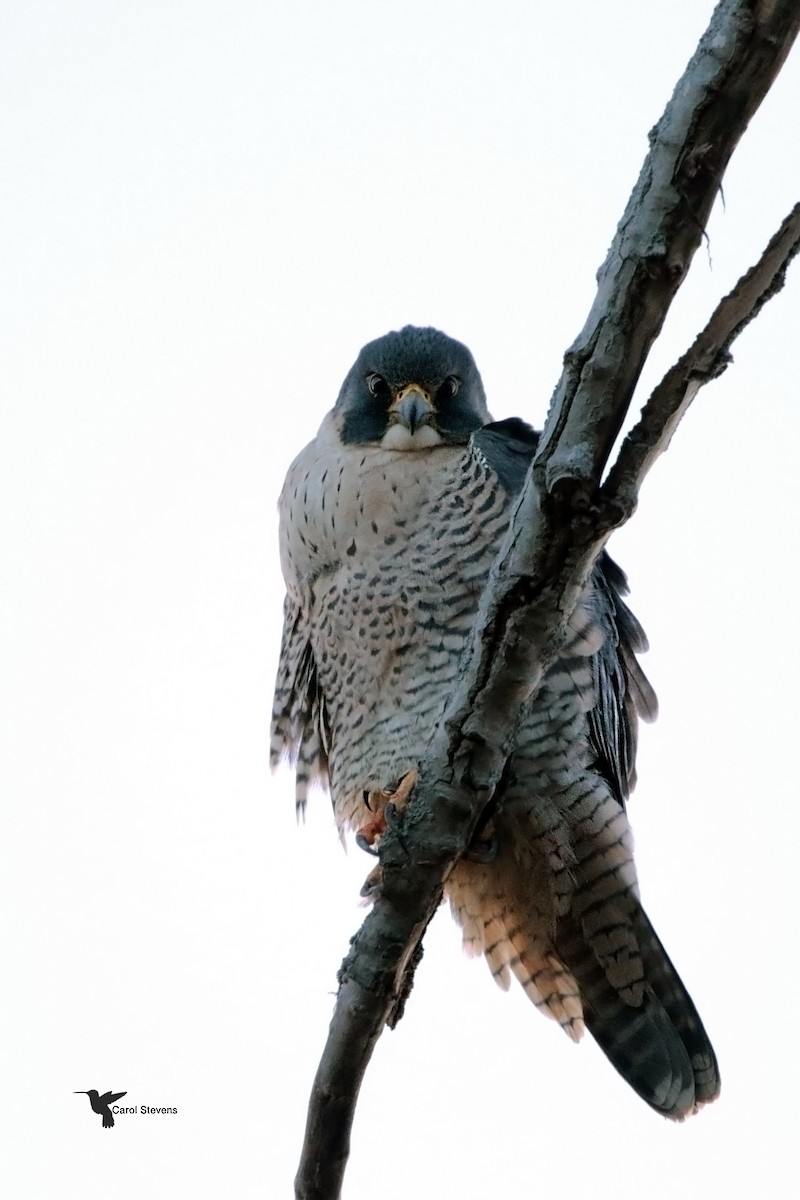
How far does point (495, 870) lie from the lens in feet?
16.2

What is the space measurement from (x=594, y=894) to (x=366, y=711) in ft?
3.23

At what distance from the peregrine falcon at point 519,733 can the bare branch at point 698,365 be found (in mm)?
1680

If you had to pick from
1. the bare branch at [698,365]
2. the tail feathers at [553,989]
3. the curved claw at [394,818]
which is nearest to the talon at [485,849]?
the tail feathers at [553,989]

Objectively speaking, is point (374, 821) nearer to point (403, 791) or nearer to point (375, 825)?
point (375, 825)

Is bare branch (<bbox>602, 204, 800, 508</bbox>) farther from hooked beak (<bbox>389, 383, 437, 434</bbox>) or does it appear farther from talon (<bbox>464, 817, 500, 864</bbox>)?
hooked beak (<bbox>389, 383, 437, 434</bbox>)

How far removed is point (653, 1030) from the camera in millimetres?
4828

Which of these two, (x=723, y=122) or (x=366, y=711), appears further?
(x=366, y=711)

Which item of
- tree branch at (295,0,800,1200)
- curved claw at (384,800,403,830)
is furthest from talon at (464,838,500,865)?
curved claw at (384,800,403,830)

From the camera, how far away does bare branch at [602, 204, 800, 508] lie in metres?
2.84

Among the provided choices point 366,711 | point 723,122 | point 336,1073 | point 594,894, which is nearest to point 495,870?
point 594,894

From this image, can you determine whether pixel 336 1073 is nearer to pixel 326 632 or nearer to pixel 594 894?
pixel 594 894

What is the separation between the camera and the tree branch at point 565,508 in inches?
106

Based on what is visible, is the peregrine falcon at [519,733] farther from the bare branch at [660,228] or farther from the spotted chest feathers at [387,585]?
the bare branch at [660,228]

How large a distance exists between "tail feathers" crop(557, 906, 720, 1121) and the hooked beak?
6.12 ft
